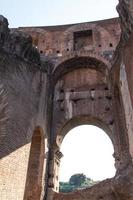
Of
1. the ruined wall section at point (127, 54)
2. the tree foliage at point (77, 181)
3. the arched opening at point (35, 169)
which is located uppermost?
the tree foliage at point (77, 181)

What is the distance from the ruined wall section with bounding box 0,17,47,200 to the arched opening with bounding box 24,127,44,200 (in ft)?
1.65

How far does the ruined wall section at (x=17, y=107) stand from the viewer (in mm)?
6785

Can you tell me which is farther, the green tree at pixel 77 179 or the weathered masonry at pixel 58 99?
the green tree at pixel 77 179

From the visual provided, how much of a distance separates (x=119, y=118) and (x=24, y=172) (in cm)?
405

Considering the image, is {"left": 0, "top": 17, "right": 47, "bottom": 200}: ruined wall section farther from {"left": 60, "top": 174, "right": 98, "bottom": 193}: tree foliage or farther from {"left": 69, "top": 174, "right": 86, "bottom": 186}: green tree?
{"left": 69, "top": 174, "right": 86, "bottom": 186}: green tree

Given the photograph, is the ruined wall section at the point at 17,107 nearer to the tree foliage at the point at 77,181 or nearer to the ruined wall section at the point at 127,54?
the ruined wall section at the point at 127,54

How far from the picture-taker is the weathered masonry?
22.8 ft

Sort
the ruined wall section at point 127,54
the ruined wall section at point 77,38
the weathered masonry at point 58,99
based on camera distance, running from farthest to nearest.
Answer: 1. the ruined wall section at point 77,38
2. the ruined wall section at point 127,54
3. the weathered masonry at point 58,99

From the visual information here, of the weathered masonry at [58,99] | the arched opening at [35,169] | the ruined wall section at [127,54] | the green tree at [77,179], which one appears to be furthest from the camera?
the green tree at [77,179]

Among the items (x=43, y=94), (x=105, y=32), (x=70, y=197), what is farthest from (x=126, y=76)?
(x=105, y=32)

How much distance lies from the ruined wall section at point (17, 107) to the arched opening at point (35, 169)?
50 centimetres

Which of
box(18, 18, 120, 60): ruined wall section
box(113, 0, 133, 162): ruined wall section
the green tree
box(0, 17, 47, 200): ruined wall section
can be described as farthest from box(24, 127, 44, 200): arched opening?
the green tree

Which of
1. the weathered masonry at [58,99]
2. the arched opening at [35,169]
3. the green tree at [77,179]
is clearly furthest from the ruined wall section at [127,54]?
the green tree at [77,179]

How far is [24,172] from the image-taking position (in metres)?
7.45
